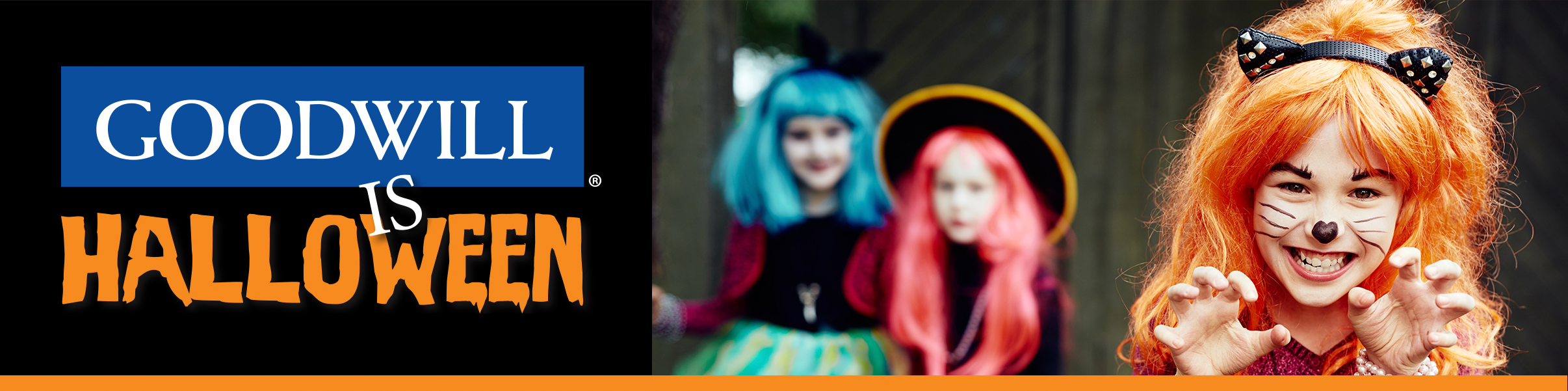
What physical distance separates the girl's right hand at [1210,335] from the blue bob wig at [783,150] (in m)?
1.53

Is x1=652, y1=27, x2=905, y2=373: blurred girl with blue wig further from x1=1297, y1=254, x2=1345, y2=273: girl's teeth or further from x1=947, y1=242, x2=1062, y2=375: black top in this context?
x1=1297, y1=254, x2=1345, y2=273: girl's teeth

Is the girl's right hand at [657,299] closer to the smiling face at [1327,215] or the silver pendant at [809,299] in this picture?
the silver pendant at [809,299]

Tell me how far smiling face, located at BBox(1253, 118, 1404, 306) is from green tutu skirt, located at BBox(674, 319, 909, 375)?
1.55m

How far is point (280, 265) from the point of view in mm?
2014

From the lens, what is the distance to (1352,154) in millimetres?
1007

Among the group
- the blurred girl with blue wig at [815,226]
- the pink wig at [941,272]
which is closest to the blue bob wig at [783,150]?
the blurred girl with blue wig at [815,226]

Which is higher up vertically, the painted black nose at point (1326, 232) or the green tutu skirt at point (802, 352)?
the painted black nose at point (1326, 232)

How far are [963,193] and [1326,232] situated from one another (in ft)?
5.09

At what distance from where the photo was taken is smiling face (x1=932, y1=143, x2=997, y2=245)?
2549mm

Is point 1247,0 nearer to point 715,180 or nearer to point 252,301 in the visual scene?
point 715,180

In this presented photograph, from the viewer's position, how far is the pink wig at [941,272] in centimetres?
257

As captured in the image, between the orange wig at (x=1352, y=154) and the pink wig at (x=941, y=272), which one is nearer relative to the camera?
the orange wig at (x=1352, y=154)

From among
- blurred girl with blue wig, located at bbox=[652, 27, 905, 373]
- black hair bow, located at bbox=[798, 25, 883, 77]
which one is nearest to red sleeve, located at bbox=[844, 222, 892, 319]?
blurred girl with blue wig, located at bbox=[652, 27, 905, 373]

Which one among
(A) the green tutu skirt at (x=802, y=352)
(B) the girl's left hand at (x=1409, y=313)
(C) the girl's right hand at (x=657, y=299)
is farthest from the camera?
(C) the girl's right hand at (x=657, y=299)
